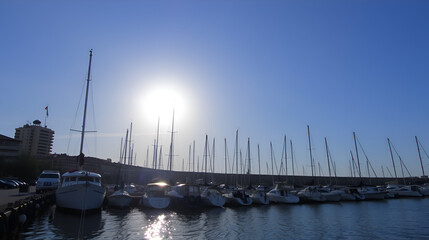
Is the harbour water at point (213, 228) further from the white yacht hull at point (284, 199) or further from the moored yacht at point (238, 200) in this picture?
the white yacht hull at point (284, 199)

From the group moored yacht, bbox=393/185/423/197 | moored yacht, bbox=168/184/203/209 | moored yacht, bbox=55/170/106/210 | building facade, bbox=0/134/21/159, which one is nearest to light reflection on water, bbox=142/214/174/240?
moored yacht, bbox=55/170/106/210

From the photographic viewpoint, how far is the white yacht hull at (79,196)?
24422 mm

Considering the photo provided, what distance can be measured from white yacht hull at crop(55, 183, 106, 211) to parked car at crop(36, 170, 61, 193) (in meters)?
14.2

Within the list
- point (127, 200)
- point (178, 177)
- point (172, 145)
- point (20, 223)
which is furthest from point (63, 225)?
point (178, 177)

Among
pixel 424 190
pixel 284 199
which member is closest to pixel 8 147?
pixel 284 199

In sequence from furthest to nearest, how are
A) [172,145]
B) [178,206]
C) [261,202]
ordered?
1. [172,145]
2. [261,202]
3. [178,206]

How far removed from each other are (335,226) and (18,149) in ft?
357

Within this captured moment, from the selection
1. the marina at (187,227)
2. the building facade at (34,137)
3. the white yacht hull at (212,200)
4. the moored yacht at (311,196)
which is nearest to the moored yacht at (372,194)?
the moored yacht at (311,196)

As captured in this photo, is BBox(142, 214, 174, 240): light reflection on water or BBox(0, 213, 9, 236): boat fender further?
BBox(142, 214, 174, 240): light reflection on water

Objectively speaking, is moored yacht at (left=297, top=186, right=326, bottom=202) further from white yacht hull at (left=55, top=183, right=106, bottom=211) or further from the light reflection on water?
white yacht hull at (left=55, top=183, right=106, bottom=211)

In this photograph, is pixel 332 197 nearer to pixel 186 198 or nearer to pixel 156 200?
pixel 186 198

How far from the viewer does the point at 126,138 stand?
63344 millimetres

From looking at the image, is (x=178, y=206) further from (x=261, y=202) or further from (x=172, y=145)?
(x=172, y=145)

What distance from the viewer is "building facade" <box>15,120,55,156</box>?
520 ft
